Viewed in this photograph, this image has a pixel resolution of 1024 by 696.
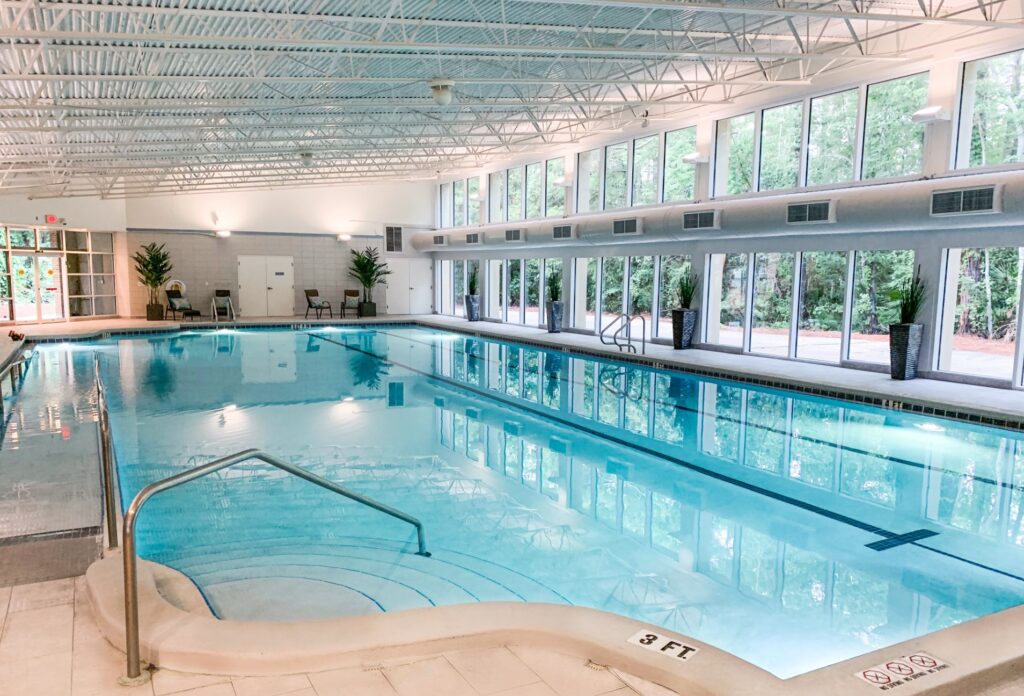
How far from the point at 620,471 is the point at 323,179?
575 inches

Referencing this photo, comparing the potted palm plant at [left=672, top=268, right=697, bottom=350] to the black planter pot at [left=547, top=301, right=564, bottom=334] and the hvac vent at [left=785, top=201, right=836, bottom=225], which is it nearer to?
the hvac vent at [left=785, top=201, right=836, bottom=225]

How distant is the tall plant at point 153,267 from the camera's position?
1662cm

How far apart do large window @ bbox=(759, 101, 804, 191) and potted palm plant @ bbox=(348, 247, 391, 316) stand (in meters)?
11.4

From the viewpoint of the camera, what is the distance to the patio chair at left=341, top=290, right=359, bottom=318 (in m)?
19.3

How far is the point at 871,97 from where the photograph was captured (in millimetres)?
9336

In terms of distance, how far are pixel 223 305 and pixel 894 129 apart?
51.0ft

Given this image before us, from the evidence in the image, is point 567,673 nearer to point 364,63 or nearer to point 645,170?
point 364,63

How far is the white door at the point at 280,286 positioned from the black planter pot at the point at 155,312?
2.72 metres

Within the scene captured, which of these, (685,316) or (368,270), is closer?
(685,316)

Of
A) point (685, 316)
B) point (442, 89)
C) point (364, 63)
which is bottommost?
point (685, 316)

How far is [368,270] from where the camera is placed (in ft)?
63.2

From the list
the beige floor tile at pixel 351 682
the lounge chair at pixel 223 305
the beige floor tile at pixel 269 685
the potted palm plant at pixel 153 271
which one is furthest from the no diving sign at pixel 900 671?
the lounge chair at pixel 223 305

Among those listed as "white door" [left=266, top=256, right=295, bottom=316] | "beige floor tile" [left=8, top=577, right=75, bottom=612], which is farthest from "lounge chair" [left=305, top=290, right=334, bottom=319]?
"beige floor tile" [left=8, top=577, right=75, bottom=612]

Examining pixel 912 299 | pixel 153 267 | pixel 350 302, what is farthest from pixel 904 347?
pixel 153 267
